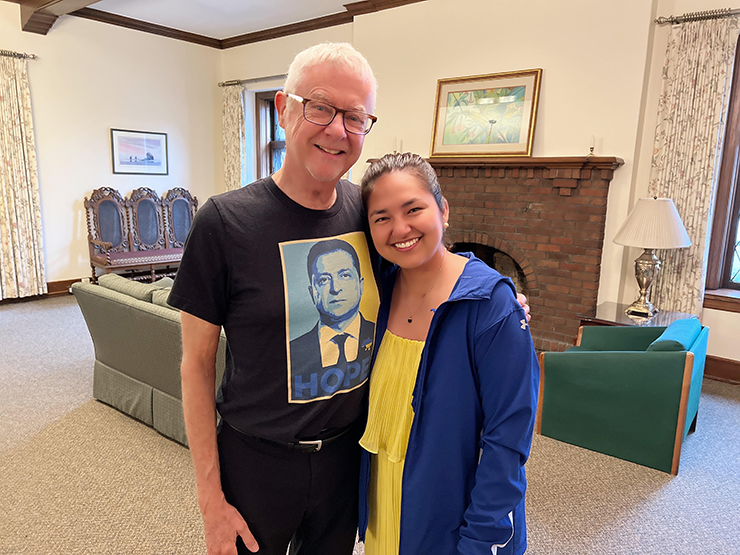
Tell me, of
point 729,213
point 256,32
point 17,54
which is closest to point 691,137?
point 729,213

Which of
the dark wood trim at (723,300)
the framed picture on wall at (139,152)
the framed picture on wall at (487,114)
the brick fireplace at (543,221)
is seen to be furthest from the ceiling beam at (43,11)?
the dark wood trim at (723,300)

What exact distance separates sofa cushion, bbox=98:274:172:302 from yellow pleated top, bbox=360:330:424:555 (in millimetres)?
2007

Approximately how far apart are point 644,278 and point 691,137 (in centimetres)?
104

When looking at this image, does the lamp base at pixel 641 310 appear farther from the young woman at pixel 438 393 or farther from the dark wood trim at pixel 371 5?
the dark wood trim at pixel 371 5

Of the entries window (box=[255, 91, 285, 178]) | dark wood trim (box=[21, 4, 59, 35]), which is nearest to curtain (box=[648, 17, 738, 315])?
window (box=[255, 91, 285, 178])

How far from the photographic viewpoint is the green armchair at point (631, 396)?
2.42 m

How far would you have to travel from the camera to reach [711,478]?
8.21 ft

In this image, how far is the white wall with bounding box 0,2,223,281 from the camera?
5.31 m

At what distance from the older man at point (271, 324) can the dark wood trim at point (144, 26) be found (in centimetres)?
582

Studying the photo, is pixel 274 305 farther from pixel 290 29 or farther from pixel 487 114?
pixel 290 29

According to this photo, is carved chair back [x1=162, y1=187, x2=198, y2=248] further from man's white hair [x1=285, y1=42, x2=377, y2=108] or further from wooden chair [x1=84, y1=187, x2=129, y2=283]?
man's white hair [x1=285, y1=42, x2=377, y2=108]

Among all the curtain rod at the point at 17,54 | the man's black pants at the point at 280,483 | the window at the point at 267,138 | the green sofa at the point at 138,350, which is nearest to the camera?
the man's black pants at the point at 280,483

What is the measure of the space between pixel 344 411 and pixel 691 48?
3.79m

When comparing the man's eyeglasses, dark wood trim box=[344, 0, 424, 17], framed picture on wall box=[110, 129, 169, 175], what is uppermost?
dark wood trim box=[344, 0, 424, 17]
